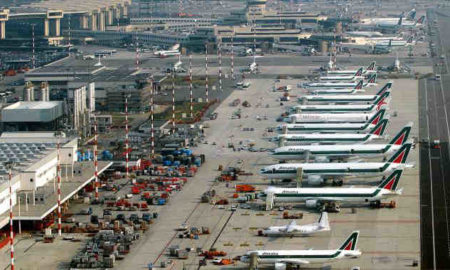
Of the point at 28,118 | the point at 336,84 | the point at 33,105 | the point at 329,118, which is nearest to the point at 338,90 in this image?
the point at 336,84

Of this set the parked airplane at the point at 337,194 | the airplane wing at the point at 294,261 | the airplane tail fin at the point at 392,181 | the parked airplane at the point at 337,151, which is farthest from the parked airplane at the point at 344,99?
the airplane wing at the point at 294,261

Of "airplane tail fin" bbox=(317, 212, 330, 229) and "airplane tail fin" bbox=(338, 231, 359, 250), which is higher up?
"airplane tail fin" bbox=(338, 231, 359, 250)

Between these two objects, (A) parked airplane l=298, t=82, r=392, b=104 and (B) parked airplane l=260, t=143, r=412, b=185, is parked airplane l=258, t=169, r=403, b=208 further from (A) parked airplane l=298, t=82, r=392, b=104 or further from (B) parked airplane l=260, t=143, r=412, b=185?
(A) parked airplane l=298, t=82, r=392, b=104

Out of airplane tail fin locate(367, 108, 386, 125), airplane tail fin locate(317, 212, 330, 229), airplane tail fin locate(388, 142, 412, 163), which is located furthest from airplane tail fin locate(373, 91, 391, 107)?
airplane tail fin locate(317, 212, 330, 229)

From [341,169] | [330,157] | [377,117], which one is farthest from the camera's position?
[377,117]

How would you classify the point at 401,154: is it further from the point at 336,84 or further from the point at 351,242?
the point at 336,84

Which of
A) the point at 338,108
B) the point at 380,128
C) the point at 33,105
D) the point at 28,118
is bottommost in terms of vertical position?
the point at 338,108
